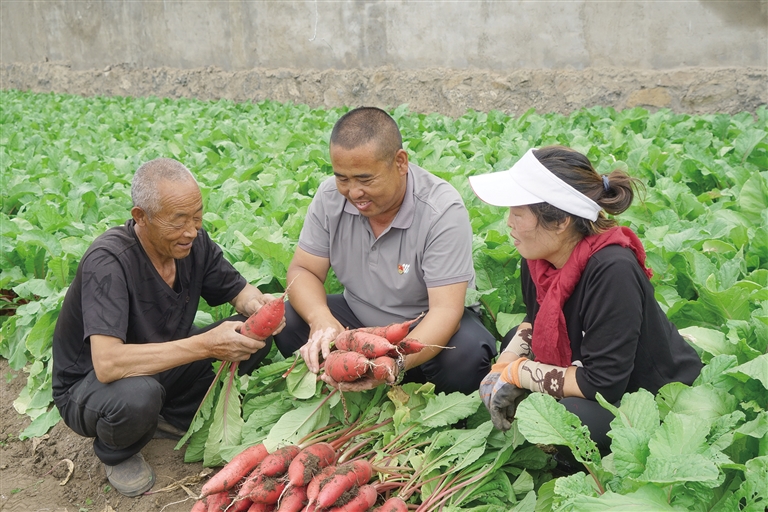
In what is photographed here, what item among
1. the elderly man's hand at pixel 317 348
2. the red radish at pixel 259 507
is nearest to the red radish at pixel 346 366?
the elderly man's hand at pixel 317 348

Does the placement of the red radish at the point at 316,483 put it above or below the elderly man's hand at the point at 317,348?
below

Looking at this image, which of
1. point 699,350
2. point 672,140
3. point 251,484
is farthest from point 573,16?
point 251,484

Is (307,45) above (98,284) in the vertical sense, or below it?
above

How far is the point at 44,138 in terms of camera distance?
9242 mm

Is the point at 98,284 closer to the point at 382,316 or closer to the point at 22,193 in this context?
the point at 382,316

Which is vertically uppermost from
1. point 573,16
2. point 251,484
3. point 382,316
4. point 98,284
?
point 573,16

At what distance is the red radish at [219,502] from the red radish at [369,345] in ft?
2.41

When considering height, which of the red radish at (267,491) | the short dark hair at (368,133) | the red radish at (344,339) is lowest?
the red radish at (267,491)

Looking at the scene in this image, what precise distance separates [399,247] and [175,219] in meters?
1.00

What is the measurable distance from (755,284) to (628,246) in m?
0.99

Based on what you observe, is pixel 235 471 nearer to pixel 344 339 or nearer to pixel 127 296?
pixel 344 339

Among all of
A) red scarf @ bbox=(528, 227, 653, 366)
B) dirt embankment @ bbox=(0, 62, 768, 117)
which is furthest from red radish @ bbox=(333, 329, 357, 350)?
dirt embankment @ bbox=(0, 62, 768, 117)

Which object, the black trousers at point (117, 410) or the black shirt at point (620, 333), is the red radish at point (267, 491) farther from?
the black shirt at point (620, 333)

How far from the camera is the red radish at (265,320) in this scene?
10.00 ft
